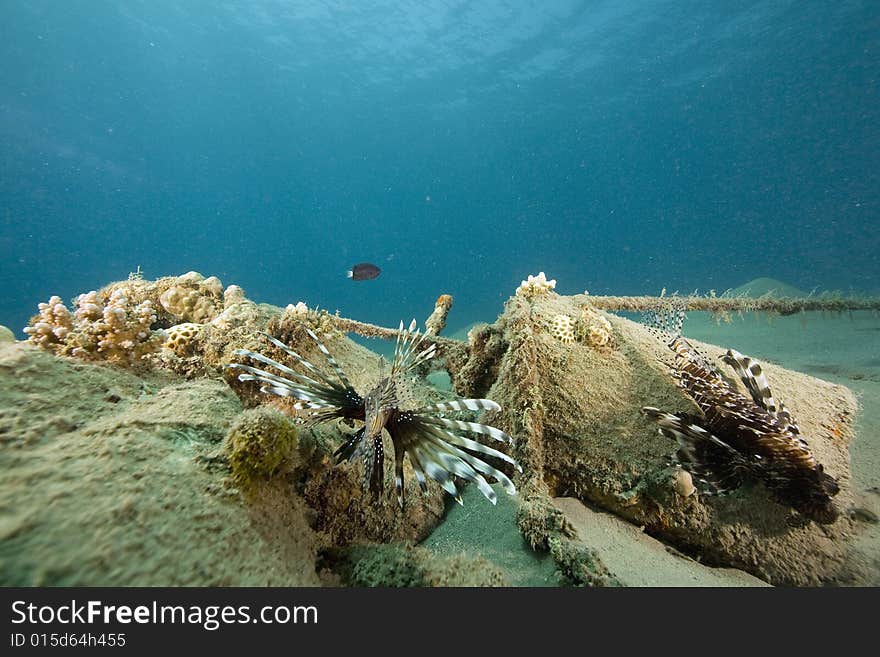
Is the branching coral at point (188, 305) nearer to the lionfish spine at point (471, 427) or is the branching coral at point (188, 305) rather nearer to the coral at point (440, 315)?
the coral at point (440, 315)

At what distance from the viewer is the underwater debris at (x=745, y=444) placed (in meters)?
2.04

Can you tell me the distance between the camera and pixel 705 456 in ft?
7.59

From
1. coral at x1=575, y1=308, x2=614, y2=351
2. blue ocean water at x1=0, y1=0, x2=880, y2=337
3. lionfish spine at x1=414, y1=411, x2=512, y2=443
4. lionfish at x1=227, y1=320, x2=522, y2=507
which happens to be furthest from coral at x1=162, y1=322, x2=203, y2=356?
blue ocean water at x1=0, y1=0, x2=880, y2=337

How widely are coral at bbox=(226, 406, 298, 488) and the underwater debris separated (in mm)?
2351

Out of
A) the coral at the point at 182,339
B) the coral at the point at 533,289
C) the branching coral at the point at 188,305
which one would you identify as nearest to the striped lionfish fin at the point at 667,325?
the coral at the point at 533,289

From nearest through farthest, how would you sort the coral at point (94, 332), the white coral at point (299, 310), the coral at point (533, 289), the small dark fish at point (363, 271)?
1. the coral at point (94, 332)
2. the white coral at point (299, 310)
3. the coral at point (533, 289)
4. the small dark fish at point (363, 271)

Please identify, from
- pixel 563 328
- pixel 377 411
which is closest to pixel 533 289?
pixel 563 328

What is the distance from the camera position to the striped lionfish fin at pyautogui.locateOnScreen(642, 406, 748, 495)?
7.25 feet

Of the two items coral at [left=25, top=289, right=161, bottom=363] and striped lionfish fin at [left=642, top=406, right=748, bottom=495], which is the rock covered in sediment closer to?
striped lionfish fin at [left=642, top=406, right=748, bottom=495]

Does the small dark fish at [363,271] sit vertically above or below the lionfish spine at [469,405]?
above

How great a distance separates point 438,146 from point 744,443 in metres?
120

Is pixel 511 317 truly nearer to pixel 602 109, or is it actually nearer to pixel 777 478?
pixel 777 478

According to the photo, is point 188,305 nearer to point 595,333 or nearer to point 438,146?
point 595,333

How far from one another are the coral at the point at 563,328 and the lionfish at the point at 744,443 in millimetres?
895
